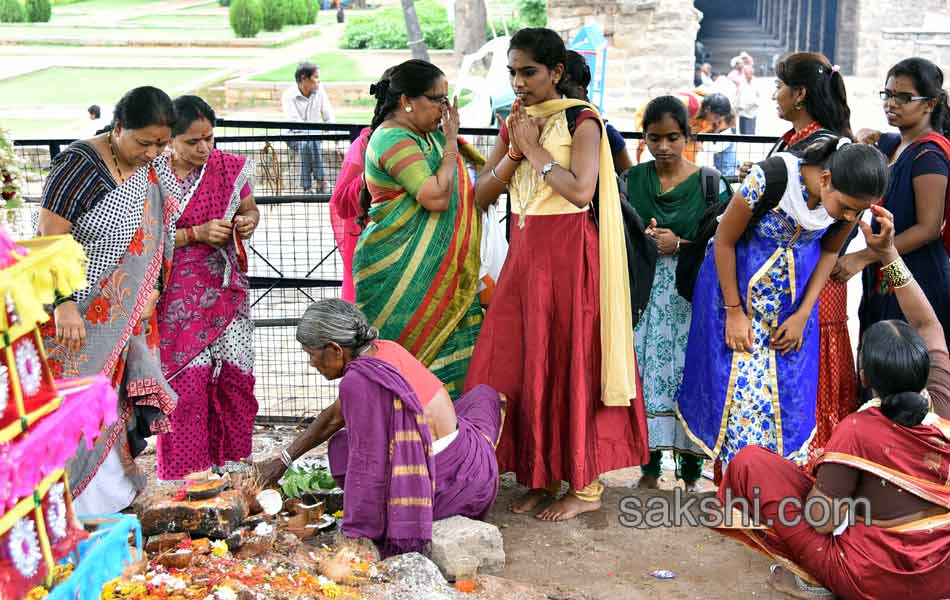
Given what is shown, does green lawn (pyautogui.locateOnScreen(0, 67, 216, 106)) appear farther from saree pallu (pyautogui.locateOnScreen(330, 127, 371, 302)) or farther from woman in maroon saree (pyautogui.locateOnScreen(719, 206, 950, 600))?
woman in maroon saree (pyautogui.locateOnScreen(719, 206, 950, 600))

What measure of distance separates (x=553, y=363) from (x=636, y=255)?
1.83 feet

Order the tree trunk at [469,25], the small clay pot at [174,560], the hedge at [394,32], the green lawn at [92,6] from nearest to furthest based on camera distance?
the small clay pot at [174,560]
the tree trunk at [469,25]
the hedge at [394,32]
the green lawn at [92,6]

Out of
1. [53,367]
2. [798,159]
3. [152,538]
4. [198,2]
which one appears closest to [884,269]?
[798,159]

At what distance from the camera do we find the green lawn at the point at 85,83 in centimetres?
2711

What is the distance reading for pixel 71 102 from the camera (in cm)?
2680

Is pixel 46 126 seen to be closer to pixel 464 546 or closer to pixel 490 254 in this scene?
pixel 490 254

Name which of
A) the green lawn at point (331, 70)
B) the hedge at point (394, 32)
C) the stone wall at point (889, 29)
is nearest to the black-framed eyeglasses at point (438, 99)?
the green lawn at point (331, 70)

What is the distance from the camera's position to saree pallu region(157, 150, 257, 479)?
14.9 ft

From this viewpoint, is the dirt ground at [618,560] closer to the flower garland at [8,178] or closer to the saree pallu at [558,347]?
the saree pallu at [558,347]

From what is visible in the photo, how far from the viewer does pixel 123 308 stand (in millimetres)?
4133

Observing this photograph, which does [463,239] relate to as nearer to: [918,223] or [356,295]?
[356,295]

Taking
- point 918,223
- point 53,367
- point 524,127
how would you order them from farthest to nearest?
point 918,223 → point 524,127 → point 53,367

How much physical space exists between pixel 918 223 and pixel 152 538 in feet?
10.7

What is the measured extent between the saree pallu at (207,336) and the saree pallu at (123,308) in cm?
17
